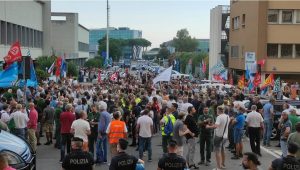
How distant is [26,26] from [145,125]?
38687 millimetres

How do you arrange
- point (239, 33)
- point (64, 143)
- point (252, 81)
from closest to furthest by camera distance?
point (64, 143) → point (252, 81) → point (239, 33)

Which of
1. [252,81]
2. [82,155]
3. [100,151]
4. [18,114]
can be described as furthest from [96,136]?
[252,81]

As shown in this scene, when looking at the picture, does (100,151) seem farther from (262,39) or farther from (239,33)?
(239,33)

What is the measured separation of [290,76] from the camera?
154 feet

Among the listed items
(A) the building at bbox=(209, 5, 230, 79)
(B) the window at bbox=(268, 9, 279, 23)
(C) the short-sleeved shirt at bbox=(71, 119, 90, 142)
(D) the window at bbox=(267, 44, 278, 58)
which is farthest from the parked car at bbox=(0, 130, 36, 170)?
(A) the building at bbox=(209, 5, 230, 79)

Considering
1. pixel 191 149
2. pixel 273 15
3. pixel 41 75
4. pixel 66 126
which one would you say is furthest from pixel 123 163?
pixel 273 15

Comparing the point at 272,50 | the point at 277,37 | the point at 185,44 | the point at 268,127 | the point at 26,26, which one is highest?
the point at 185,44

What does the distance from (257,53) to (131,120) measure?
29035 millimetres

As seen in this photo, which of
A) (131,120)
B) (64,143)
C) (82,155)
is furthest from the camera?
(131,120)

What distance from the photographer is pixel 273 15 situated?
151 feet

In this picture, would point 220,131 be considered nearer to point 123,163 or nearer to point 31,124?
point 123,163

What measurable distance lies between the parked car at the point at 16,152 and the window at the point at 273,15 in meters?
37.5

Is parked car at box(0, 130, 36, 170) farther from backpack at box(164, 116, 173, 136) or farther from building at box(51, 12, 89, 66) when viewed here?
building at box(51, 12, 89, 66)

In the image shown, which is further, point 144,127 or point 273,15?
point 273,15
